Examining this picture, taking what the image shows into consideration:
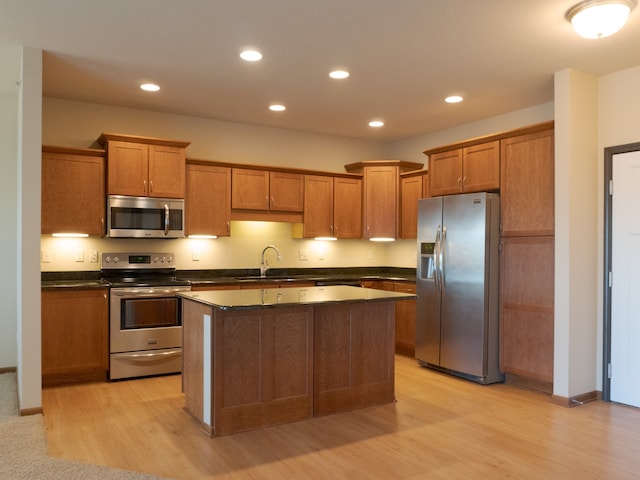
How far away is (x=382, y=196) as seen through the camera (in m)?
6.53

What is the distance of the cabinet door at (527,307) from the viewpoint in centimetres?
442

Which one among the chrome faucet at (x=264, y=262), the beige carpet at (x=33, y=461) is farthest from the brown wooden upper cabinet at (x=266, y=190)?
the beige carpet at (x=33, y=461)

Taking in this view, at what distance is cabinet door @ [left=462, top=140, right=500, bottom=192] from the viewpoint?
4875 mm

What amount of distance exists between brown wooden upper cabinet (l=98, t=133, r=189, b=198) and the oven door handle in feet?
5.07

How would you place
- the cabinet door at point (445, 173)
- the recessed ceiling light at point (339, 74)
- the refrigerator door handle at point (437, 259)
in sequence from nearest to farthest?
the recessed ceiling light at point (339, 74) < the refrigerator door handle at point (437, 259) < the cabinet door at point (445, 173)

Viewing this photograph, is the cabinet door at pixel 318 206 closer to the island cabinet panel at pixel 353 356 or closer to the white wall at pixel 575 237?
the island cabinet panel at pixel 353 356

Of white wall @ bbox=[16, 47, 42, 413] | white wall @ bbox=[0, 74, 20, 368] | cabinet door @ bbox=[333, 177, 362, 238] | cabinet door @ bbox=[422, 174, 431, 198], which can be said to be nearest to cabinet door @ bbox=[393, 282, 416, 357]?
cabinet door @ bbox=[333, 177, 362, 238]

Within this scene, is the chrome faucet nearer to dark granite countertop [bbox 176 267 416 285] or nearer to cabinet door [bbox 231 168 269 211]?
dark granite countertop [bbox 176 267 416 285]

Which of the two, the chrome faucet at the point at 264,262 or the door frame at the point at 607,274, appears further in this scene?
the chrome faucet at the point at 264,262

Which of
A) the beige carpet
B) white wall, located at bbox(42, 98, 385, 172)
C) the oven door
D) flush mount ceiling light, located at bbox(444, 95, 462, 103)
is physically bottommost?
the beige carpet

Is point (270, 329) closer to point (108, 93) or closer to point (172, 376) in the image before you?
point (172, 376)

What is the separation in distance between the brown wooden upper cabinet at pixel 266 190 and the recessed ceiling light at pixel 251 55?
1.91 meters

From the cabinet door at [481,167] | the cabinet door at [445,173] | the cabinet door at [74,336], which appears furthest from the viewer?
the cabinet door at [445,173]

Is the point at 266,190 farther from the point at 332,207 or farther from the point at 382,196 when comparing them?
the point at 382,196
